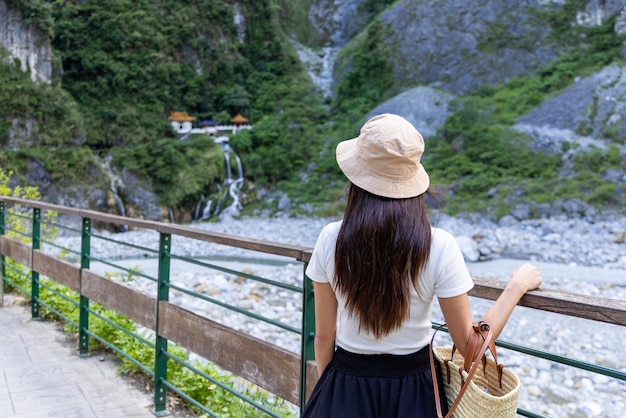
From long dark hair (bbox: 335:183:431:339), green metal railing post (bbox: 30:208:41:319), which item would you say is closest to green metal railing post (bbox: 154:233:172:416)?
long dark hair (bbox: 335:183:431:339)

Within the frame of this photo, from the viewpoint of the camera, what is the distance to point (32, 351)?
157 inches

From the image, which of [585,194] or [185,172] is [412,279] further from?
[185,172]

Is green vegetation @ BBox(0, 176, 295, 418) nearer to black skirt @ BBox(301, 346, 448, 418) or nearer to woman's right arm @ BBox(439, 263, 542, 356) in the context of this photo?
black skirt @ BBox(301, 346, 448, 418)

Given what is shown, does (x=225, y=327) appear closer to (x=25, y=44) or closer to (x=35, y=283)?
(x=35, y=283)

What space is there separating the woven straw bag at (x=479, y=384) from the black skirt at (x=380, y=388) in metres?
0.05

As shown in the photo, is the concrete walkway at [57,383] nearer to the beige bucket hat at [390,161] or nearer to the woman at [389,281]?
the woman at [389,281]

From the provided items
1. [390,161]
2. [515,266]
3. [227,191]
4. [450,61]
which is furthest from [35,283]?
[450,61]

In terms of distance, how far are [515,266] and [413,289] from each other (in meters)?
15.2

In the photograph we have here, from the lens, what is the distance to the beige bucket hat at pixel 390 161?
1263 mm

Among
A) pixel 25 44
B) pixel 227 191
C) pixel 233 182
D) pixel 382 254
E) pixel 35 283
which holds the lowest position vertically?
pixel 227 191

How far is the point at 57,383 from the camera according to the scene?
3.39 m

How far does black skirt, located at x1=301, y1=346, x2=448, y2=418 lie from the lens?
1284 millimetres

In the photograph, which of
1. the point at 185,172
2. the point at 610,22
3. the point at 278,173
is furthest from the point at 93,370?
the point at 610,22

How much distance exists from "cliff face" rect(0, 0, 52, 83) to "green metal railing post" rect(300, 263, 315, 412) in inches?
1019
